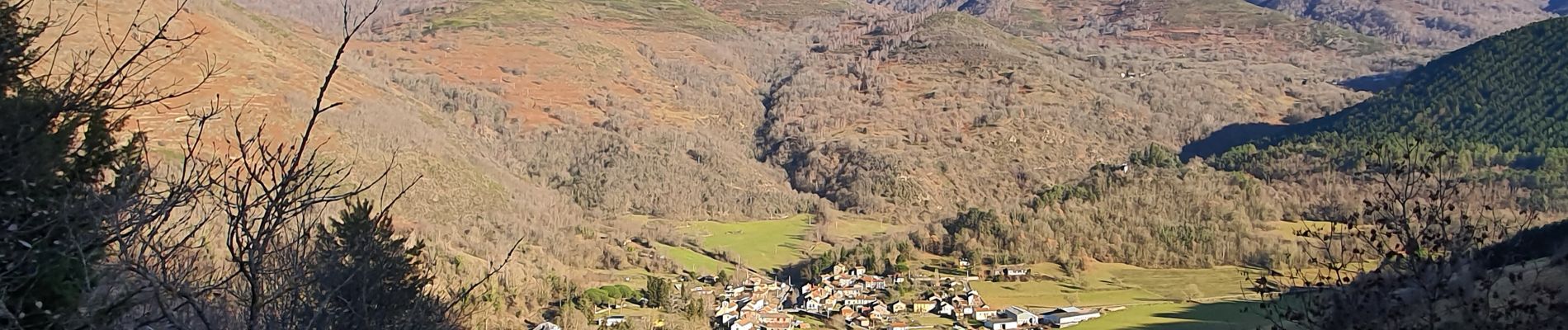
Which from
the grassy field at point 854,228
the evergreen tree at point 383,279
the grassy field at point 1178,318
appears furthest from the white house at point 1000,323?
the grassy field at point 854,228

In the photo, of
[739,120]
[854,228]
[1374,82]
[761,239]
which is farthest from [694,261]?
[1374,82]

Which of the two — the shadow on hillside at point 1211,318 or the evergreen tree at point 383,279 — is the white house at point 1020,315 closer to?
the shadow on hillside at point 1211,318

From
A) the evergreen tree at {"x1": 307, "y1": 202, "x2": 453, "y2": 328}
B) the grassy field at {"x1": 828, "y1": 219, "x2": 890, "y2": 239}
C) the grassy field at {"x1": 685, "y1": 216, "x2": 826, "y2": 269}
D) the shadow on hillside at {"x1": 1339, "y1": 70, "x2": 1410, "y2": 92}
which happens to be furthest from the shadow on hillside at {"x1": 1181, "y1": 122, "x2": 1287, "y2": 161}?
the evergreen tree at {"x1": 307, "y1": 202, "x2": 453, "y2": 328}

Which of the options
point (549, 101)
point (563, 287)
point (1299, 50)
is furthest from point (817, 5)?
point (563, 287)

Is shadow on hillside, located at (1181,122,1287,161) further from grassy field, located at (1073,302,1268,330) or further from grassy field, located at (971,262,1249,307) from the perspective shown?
grassy field, located at (1073,302,1268,330)

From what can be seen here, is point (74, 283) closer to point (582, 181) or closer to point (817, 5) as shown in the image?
point (582, 181)

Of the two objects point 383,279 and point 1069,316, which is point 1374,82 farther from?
point 383,279
